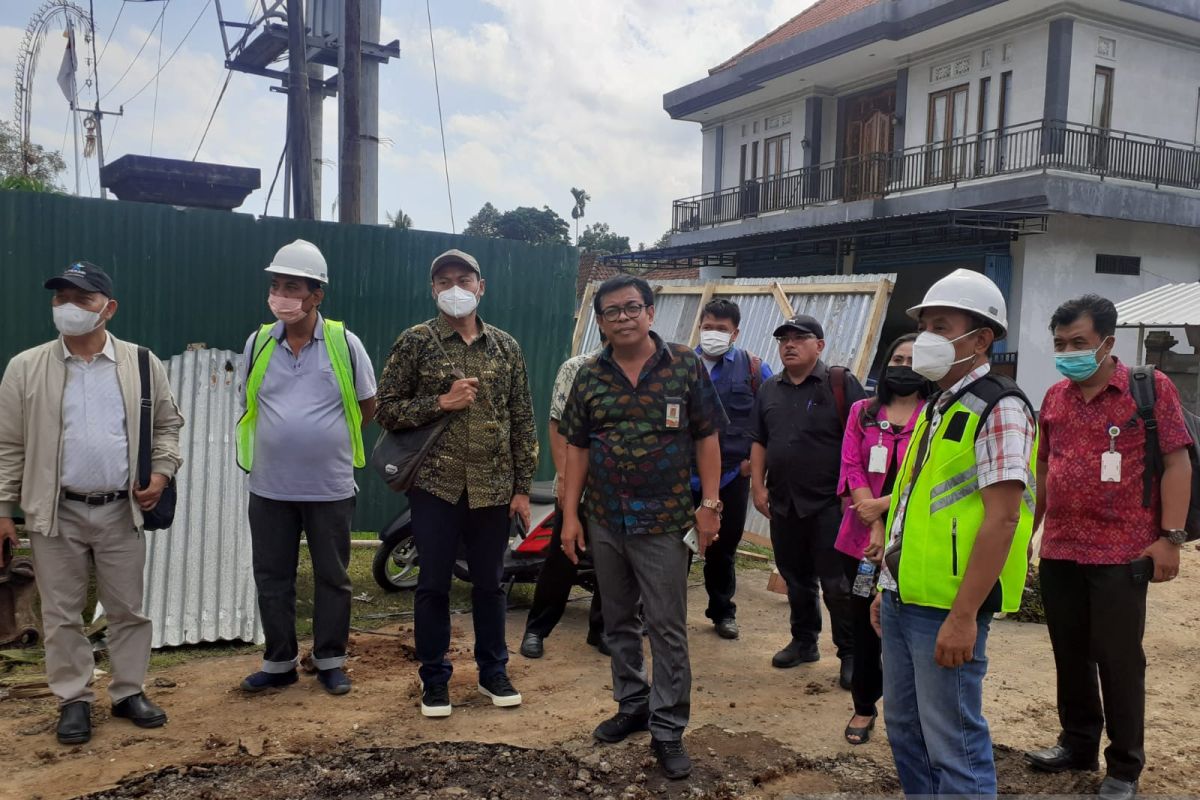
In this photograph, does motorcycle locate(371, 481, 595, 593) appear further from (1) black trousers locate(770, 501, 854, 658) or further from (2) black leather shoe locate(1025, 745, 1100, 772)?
(2) black leather shoe locate(1025, 745, 1100, 772)

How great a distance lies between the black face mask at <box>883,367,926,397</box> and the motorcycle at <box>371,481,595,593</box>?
2.41m

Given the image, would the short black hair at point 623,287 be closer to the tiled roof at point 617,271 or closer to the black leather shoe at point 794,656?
the black leather shoe at point 794,656

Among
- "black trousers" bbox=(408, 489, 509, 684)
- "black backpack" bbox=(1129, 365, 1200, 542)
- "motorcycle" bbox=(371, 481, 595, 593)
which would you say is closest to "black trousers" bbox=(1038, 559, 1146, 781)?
"black backpack" bbox=(1129, 365, 1200, 542)

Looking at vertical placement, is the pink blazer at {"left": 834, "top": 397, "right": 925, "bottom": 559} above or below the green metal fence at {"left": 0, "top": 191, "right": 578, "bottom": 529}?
below

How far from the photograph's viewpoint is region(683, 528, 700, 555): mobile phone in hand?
382 centimetres

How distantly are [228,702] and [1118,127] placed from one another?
1862cm

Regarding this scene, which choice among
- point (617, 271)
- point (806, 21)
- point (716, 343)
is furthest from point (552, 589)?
point (806, 21)

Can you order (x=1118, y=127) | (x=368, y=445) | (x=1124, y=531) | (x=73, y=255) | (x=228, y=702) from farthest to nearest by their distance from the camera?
(x=1118, y=127) < (x=368, y=445) < (x=73, y=255) < (x=228, y=702) < (x=1124, y=531)

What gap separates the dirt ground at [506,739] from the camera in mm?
3564

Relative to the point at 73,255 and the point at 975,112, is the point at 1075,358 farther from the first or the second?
the point at 975,112

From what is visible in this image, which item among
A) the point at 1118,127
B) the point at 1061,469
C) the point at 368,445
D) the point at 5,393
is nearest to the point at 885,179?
the point at 1118,127

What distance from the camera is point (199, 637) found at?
204 inches

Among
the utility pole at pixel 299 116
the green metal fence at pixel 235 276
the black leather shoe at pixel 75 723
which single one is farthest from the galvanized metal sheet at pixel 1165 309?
the black leather shoe at pixel 75 723

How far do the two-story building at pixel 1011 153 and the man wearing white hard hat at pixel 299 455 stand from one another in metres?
12.6
